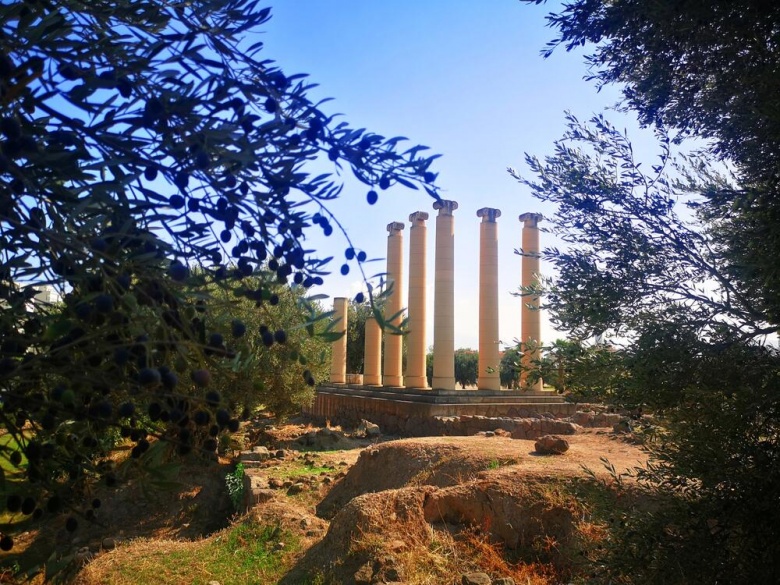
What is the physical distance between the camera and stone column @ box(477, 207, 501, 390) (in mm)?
29938

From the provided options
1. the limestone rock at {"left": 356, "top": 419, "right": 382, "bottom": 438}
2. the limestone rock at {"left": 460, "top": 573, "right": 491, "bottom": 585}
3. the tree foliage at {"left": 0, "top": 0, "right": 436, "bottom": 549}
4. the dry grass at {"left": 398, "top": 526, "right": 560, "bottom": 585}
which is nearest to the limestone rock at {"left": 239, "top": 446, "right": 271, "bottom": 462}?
the limestone rock at {"left": 356, "top": 419, "right": 382, "bottom": 438}

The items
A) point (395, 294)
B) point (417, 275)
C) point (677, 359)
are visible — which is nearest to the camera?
point (677, 359)

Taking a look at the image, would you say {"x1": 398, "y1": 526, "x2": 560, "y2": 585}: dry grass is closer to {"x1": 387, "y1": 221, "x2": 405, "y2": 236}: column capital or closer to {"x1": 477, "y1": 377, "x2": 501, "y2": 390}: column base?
{"x1": 477, "y1": 377, "x2": 501, "y2": 390}: column base

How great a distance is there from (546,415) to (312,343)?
33.3ft

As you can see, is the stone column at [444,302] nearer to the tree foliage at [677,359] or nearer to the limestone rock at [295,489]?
the limestone rock at [295,489]

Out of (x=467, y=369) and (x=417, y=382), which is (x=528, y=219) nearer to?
(x=417, y=382)

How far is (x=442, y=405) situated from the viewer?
25734mm

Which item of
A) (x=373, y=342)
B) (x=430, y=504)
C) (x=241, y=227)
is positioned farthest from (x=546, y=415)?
(x=241, y=227)

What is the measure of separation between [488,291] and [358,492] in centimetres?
1786

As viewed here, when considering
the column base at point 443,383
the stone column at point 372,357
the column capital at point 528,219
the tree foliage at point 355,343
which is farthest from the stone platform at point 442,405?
the tree foliage at point 355,343

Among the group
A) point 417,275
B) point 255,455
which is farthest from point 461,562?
point 417,275

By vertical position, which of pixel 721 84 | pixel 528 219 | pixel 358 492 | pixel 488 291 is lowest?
pixel 358 492

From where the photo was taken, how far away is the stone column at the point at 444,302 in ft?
97.1

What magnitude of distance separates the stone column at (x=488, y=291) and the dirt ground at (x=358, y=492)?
1105cm
